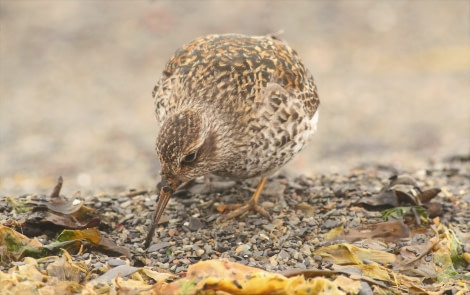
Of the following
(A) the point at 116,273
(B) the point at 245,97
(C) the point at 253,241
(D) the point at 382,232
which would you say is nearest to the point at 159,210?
(C) the point at 253,241

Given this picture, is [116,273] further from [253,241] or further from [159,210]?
[253,241]

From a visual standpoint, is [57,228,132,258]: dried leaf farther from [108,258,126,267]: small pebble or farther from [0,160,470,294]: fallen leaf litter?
[108,258,126,267]: small pebble

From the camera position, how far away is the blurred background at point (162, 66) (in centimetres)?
1196

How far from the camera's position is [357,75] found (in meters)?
15.5

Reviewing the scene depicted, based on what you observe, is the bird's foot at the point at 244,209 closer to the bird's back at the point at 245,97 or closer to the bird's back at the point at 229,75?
the bird's back at the point at 245,97

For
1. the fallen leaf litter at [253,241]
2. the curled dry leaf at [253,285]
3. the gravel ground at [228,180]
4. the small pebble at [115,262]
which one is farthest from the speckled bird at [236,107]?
the curled dry leaf at [253,285]

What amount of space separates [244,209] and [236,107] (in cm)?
96

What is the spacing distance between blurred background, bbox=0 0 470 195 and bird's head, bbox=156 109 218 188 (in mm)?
3555

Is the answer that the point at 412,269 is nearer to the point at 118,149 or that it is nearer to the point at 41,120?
the point at 118,149

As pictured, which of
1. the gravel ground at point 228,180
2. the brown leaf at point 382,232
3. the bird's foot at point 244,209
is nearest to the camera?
the brown leaf at point 382,232

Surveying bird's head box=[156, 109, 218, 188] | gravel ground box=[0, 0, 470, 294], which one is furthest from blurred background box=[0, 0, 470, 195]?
bird's head box=[156, 109, 218, 188]

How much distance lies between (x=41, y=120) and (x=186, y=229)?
300 inches

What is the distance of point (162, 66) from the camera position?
50.6 feet

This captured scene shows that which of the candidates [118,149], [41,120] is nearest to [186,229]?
[118,149]
